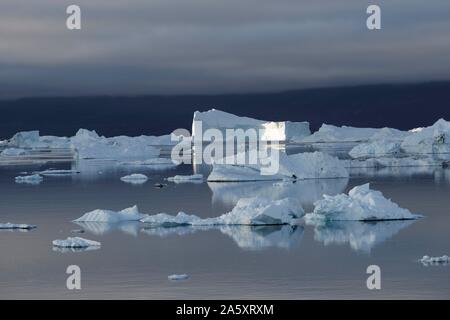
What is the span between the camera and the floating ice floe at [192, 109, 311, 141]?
288 ft

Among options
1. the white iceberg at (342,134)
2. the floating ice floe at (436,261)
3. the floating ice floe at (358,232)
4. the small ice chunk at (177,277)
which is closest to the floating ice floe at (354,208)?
the floating ice floe at (358,232)

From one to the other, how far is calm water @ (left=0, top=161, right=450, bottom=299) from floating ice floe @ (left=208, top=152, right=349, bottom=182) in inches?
312

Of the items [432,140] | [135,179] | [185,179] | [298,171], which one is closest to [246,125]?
[432,140]

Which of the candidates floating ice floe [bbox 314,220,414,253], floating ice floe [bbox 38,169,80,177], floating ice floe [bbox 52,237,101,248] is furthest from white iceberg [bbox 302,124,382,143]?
floating ice floe [bbox 52,237,101,248]

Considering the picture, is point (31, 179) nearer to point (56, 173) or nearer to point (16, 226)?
point (56, 173)

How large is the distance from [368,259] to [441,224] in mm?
4712

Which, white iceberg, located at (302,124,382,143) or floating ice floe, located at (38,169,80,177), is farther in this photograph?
white iceberg, located at (302,124,382,143)

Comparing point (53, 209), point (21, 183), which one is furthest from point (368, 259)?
point (21, 183)

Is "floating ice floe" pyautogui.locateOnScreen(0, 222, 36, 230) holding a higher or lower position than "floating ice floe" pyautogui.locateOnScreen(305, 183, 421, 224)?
lower

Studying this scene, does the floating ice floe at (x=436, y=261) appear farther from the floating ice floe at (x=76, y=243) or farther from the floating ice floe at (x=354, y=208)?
the floating ice floe at (x=76, y=243)

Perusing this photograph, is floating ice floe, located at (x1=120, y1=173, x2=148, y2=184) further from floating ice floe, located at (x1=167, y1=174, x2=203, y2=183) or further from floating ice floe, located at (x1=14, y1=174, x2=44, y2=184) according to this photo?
floating ice floe, located at (x1=14, y1=174, x2=44, y2=184)

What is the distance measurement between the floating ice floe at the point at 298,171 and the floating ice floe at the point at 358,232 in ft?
44.5

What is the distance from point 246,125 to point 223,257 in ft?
269

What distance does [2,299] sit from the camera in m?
12.9
